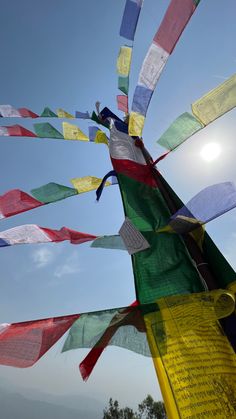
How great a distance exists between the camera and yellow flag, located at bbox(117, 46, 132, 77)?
527cm

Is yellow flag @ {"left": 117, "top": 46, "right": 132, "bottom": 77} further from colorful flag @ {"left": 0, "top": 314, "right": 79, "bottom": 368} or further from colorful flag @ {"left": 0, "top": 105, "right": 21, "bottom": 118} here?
colorful flag @ {"left": 0, "top": 314, "right": 79, "bottom": 368}

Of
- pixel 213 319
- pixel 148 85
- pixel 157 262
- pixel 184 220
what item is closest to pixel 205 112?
pixel 148 85

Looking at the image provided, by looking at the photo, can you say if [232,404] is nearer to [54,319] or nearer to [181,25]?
[54,319]

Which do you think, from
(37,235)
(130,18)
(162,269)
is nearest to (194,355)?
(162,269)

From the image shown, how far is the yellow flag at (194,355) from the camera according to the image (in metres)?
1.92

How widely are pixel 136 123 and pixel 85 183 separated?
4.00 ft

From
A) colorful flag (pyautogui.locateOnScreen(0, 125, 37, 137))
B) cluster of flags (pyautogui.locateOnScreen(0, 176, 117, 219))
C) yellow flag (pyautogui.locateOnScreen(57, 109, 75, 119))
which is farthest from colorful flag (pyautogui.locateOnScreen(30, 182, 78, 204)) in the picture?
yellow flag (pyautogui.locateOnScreen(57, 109, 75, 119))

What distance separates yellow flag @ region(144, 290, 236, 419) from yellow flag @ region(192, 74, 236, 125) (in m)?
2.22

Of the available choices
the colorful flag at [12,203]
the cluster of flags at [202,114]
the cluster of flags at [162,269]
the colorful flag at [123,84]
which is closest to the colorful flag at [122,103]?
the colorful flag at [123,84]

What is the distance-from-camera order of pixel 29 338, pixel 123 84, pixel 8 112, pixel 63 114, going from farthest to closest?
pixel 63 114
pixel 8 112
pixel 123 84
pixel 29 338

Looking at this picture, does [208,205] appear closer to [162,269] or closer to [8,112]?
[162,269]

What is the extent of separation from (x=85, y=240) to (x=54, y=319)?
1.44 meters

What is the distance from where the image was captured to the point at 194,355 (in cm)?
214

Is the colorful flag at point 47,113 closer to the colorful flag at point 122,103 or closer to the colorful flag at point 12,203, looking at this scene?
the colorful flag at point 122,103
